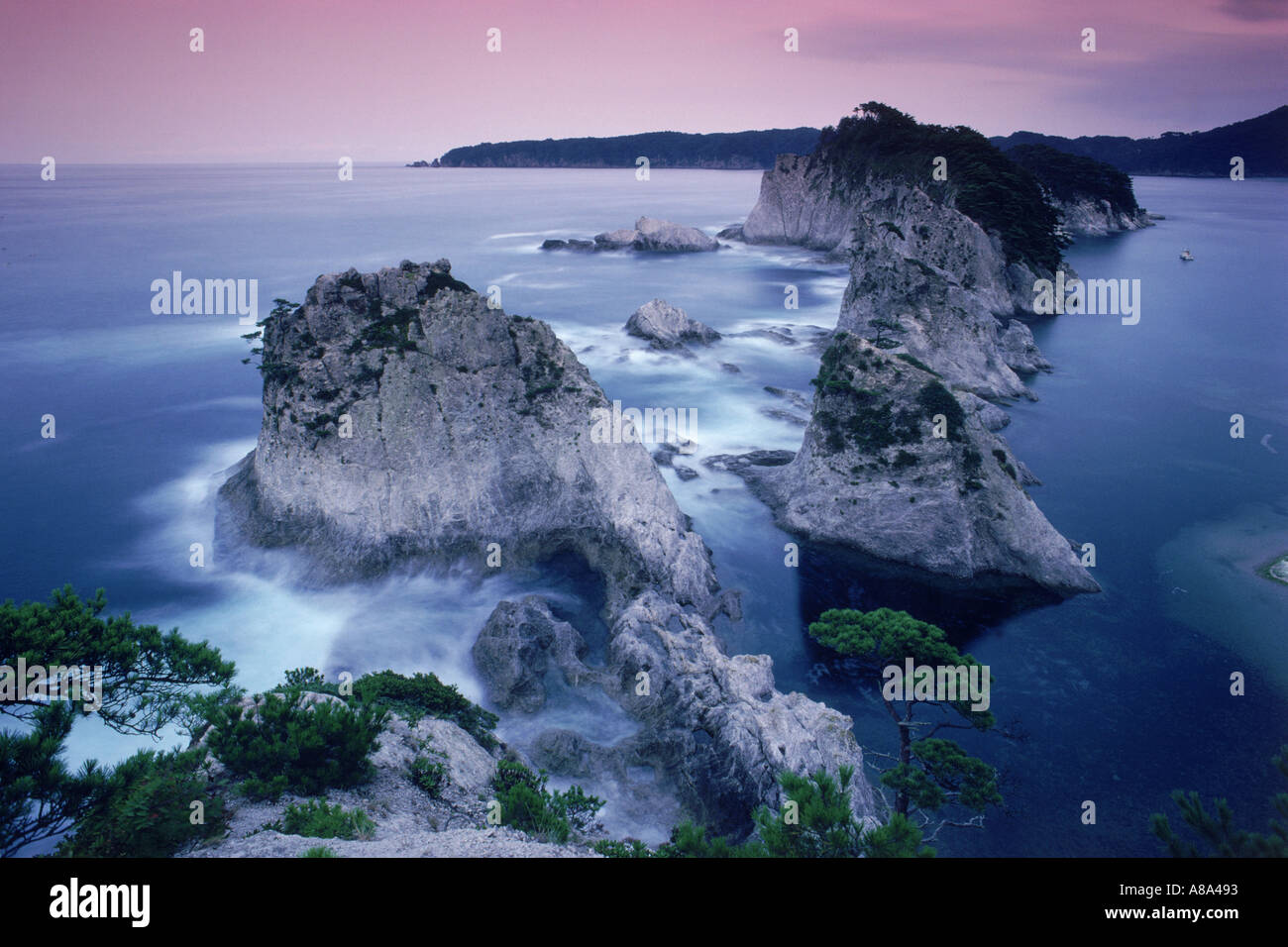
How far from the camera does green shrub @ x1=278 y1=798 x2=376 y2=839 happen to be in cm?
1268

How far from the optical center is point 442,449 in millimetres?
30625

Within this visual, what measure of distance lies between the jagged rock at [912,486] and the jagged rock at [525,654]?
15978mm

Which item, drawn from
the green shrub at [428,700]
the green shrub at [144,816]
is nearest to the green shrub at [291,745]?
the green shrub at [144,816]

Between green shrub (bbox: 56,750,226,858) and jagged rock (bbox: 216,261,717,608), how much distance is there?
18.1 metres

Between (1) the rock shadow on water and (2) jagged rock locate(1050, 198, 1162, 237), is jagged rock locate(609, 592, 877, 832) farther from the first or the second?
(2) jagged rock locate(1050, 198, 1162, 237)

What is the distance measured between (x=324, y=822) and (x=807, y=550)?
27.4 metres

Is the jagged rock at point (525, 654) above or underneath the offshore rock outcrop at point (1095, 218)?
underneath

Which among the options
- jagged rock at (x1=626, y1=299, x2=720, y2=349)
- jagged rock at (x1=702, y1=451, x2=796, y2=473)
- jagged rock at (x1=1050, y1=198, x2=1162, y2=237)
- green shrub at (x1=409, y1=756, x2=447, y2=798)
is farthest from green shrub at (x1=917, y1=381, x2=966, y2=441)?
jagged rock at (x1=1050, y1=198, x2=1162, y2=237)

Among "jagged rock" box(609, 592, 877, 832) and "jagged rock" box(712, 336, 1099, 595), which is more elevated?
"jagged rock" box(712, 336, 1099, 595)

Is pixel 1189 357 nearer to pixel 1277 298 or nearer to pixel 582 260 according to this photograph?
pixel 1277 298

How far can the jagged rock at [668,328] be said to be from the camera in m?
71.6

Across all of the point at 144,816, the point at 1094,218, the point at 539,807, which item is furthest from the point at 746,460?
the point at 1094,218

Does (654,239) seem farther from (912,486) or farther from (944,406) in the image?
(912,486)

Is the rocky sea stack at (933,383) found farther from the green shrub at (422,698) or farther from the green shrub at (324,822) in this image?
the green shrub at (324,822)
